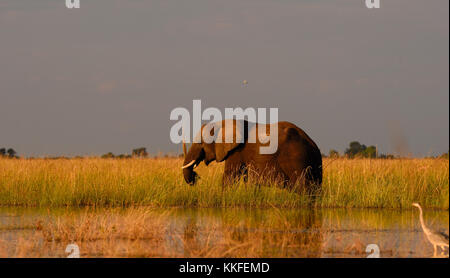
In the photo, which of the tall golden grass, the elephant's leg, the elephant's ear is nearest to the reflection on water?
the tall golden grass

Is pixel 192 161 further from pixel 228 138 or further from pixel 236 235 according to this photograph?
pixel 236 235

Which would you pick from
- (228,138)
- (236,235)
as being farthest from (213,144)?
(236,235)

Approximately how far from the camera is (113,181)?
51.6ft

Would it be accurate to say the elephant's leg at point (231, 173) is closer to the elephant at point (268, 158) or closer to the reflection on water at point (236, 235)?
the elephant at point (268, 158)

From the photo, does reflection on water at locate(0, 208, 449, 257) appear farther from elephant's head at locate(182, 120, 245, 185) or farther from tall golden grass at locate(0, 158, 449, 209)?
elephant's head at locate(182, 120, 245, 185)

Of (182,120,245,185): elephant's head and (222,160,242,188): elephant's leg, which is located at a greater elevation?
(182,120,245,185): elephant's head

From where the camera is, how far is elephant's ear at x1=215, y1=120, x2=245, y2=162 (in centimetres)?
1611

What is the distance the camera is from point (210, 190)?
14.9m

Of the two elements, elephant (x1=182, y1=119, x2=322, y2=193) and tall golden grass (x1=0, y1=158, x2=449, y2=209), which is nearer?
tall golden grass (x1=0, y1=158, x2=449, y2=209)

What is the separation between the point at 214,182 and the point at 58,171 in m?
4.44

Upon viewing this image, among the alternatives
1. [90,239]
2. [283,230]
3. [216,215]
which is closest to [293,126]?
[216,215]

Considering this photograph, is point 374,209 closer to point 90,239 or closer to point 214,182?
point 214,182

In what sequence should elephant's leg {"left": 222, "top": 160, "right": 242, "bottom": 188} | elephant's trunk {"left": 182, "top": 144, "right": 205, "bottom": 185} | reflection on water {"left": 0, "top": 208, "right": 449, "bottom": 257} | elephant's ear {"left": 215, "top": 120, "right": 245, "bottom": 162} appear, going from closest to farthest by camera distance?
reflection on water {"left": 0, "top": 208, "right": 449, "bottom": 257} < elephant's leg {"left": 222, "top": 160, "right": 242, "bottom": 188} < elephant's ear {"left": 215, "top": 120, "right": 245, "bottom": 162} < elephant's trunk {"left": 182, "top": 144, "right": 205, "bottom": 185}
